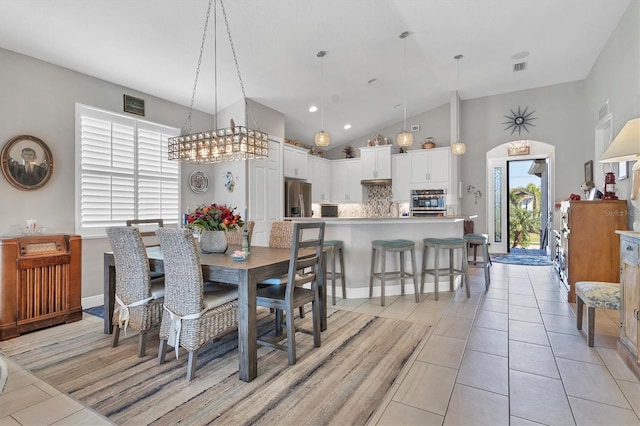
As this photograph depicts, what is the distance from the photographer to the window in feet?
12.7

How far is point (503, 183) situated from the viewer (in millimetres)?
7328

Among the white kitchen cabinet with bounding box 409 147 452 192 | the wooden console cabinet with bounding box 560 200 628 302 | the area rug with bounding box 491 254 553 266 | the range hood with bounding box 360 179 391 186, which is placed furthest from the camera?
the range hood with bounding box 360 179 391 186

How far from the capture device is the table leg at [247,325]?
218 centimetres

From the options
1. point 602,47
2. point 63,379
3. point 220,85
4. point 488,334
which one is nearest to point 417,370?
point 488,334

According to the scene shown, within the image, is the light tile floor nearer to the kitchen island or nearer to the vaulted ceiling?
the kitchen island

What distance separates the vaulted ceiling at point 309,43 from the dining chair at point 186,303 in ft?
7.69

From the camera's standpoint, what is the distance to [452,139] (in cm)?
693

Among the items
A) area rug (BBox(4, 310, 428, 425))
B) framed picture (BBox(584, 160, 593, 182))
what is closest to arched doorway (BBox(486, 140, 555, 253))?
framed picture (BBox(584, 160, 593, 182))

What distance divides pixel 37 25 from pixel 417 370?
442 centimetres

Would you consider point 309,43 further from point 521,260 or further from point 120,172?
point 521,260

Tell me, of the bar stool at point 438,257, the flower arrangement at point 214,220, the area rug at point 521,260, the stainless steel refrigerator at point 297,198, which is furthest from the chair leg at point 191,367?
the area rug at point 521,260

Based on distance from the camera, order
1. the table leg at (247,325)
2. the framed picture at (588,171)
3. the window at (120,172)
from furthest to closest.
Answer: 1. the framed picture at (588,171)
2. the window at (120,172)
3. the table leg at (247,325)

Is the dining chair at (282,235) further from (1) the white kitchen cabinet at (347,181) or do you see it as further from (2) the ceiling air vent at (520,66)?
(2) the ceiling air vent at (520,66)

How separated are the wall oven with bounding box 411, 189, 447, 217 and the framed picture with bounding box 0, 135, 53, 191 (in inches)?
248
